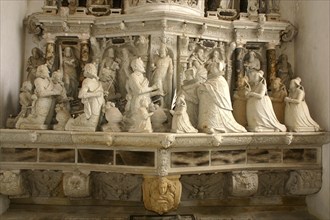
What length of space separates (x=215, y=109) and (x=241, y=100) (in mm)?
1104

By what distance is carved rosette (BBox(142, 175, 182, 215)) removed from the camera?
18.3 ft

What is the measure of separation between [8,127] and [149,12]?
3.40 meters

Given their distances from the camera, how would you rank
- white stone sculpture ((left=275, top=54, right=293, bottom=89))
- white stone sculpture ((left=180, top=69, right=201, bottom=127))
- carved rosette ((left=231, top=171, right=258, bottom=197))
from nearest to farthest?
white stone sculpture ((left=180, top=69, right=201, bottom=127)) < carved rosette ((left=231, top=171, right=258, bottom=197)) < white stone sculpture ((left=275, top=54, right=293, bottom=89))

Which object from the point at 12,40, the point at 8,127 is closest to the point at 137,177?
the point at 8,127

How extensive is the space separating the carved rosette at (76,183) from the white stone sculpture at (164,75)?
6.33 ft

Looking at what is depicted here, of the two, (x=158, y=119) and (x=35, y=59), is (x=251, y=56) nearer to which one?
(x=158, y=119)

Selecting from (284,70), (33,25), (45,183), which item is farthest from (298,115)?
(33,25)

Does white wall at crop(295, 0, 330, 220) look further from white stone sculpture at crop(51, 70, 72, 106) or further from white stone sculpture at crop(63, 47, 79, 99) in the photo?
white stone sculpture at crop(51, 70, 72, 106)

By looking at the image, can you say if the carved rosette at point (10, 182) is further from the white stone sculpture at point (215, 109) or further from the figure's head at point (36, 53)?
the white stone sculpture at point (215, 109)

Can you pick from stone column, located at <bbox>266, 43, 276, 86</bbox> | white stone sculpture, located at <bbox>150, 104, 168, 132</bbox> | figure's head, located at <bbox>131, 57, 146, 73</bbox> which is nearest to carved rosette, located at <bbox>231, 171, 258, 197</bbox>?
white stone sculpture, located at <bbox>150, 104, 168, 132</bbox>

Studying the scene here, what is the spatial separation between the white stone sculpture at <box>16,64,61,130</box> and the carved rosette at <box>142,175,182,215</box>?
6.95 ft

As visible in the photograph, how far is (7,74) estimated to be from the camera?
22.2 feet

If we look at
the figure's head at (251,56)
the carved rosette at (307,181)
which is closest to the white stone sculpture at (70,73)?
the figure's head at (251,56)

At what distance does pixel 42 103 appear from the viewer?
6223mm
